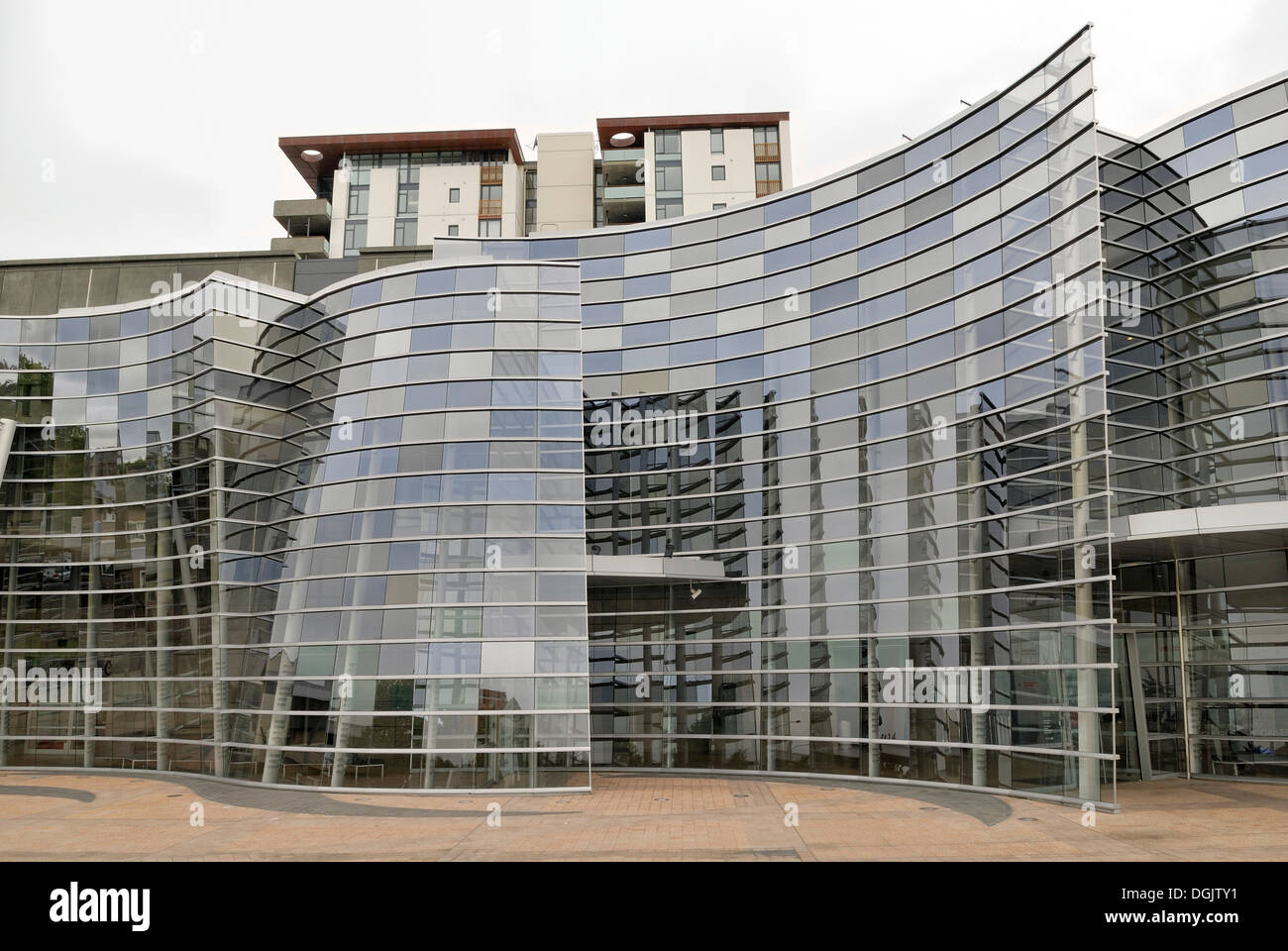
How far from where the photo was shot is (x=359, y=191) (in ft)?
219

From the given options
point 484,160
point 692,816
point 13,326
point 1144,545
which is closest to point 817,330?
point 1144,545

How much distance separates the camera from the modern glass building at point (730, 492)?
25.2 metres

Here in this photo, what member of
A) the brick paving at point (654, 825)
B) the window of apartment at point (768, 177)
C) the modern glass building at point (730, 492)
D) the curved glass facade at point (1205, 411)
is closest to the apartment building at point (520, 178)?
the window of apartment at point (768, 177)

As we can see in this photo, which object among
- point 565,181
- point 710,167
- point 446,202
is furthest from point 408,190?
point 710,167

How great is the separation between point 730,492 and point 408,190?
1744 inches

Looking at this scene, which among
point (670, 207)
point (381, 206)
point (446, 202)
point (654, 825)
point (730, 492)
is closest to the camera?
point (654, 825)

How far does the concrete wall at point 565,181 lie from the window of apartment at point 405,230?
8689 mm

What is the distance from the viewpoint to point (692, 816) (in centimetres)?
2250

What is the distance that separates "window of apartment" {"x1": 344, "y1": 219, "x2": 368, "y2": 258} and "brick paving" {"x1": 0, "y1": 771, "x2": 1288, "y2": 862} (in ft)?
147

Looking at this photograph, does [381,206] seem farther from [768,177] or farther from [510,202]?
[768,177]

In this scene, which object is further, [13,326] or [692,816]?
[13,326]

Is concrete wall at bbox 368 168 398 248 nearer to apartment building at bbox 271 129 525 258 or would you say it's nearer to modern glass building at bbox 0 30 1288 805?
apartment building at bbox 271 129 525 258

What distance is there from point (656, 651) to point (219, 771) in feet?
47.6

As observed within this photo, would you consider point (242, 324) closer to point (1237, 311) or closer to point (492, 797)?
point (492, 797)
